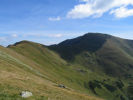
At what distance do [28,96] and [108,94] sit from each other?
16906 centimetres

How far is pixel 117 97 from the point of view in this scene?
18100 cm

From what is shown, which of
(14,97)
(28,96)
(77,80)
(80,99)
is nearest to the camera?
(14,97)

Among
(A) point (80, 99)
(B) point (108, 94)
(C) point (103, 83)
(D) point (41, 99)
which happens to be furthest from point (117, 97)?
(D) point (41, 99)

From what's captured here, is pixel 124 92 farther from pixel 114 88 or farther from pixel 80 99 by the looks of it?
pixel 80 99

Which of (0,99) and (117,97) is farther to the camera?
(117,97)

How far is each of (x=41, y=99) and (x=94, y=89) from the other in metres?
161

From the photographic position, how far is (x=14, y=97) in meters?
21.9

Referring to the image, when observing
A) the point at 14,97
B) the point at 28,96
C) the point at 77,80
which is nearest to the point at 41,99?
the point at 28,96

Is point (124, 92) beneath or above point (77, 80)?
beneath

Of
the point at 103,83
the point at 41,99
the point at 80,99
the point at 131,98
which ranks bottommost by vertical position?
the point at 131,98

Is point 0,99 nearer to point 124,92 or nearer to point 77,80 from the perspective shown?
point 77,80

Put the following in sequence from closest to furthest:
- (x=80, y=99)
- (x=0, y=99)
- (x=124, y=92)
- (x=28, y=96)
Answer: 1. (x=0, y=99)
2. (x=28, y=96)
3. (x=80, y=99)
4. (x=124, y=92)

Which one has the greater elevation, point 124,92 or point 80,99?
point 80,99

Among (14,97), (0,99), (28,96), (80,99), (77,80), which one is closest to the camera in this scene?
(0,99)
